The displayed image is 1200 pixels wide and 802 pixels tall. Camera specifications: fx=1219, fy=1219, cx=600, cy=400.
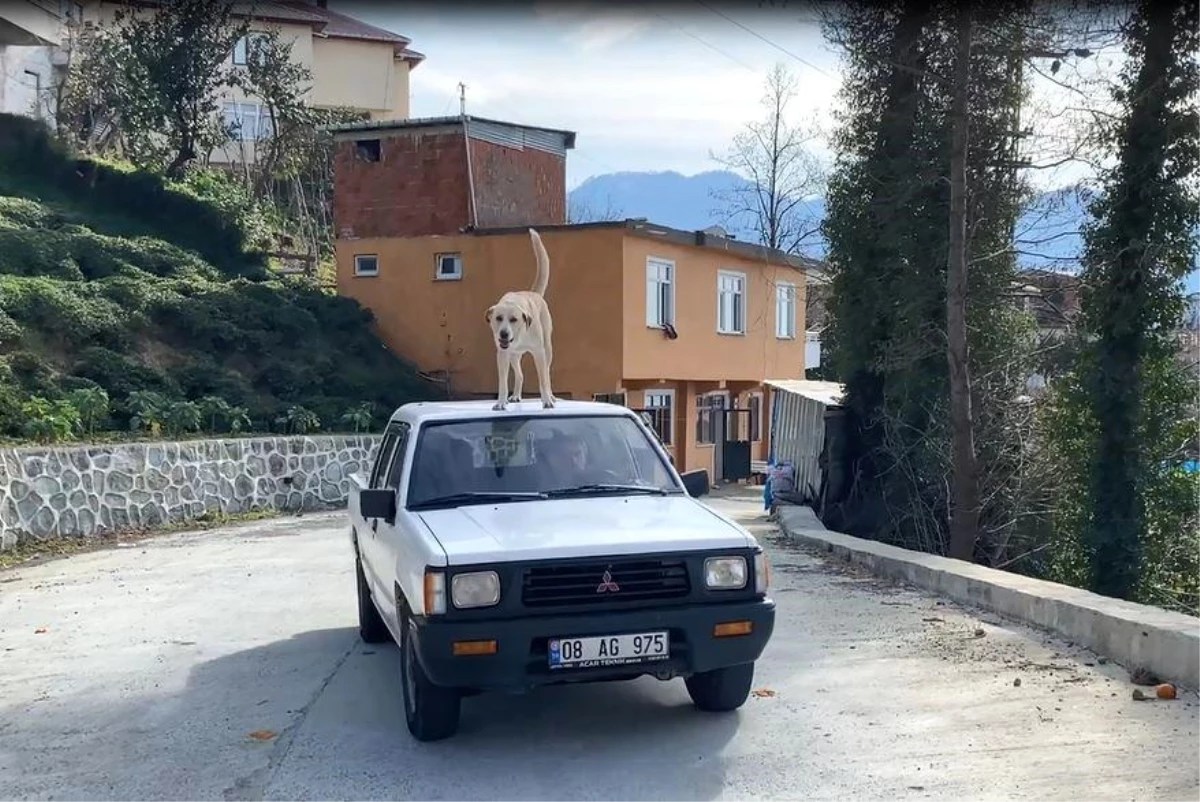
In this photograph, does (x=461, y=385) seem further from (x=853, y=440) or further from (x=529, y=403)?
(x=529, y=403)

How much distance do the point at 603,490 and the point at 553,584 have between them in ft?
4.06

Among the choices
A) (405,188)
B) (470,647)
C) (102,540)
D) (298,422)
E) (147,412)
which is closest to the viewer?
(470,647)

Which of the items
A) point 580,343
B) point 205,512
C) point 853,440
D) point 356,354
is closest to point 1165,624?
point 853,440

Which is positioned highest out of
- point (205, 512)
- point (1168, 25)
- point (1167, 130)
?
point (1168, 25)

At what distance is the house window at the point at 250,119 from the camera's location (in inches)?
1537

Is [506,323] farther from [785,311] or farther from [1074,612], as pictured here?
[785,311]

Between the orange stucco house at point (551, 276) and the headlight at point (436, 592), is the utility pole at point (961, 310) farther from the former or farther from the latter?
the orange stucco house at point (551, 276)

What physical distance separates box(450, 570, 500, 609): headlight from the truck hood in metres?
0.07

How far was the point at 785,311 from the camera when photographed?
35.8 meters

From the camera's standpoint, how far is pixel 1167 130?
12.6 m

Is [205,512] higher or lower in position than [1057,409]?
lower

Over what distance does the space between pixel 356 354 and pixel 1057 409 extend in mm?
17679

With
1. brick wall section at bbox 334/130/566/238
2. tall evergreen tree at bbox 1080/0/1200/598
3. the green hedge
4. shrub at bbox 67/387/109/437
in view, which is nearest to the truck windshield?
tall evergreen tree at bbox 1080/0/1200/598

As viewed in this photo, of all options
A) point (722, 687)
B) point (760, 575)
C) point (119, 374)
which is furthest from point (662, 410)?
point (760, 575)
